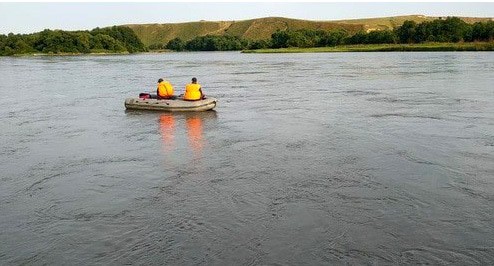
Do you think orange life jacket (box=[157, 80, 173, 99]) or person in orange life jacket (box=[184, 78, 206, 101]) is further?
orange life jacket (box=[157, 80, 173, 99])

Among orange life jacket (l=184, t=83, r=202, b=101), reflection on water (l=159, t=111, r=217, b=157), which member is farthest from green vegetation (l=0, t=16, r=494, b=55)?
reflection on water (l=159, t=111, r=217, b=157)

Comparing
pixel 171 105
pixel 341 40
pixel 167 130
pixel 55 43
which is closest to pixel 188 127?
pixel 167 130

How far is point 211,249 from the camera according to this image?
26.0 ft

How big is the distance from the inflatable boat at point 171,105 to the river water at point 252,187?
1.24 ft

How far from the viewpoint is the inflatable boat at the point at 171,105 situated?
21656 millimetres

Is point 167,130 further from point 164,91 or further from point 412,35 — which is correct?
point 412,35

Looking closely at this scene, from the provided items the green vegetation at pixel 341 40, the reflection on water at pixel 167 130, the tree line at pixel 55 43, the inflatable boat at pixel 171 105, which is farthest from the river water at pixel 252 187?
the tree line at pixel 55 43

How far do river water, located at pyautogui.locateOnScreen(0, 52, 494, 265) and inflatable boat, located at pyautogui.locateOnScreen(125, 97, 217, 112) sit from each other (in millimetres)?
379

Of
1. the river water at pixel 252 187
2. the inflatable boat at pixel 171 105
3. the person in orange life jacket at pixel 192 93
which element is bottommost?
the river water at pixel 252 187

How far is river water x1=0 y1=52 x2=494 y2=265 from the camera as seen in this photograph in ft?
26.1

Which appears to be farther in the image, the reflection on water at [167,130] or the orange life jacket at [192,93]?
the orange life jacket at [192,93]

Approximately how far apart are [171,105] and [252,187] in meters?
11.6

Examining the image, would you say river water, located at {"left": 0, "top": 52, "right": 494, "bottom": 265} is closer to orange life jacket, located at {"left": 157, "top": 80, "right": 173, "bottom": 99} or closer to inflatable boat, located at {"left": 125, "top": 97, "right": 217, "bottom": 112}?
inflatable boat, located at {"left": 125, "top": 97, "right": 217, "bottom": 112}

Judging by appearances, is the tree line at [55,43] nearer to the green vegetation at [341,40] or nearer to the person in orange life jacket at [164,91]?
the green vegetation at [341,40]
